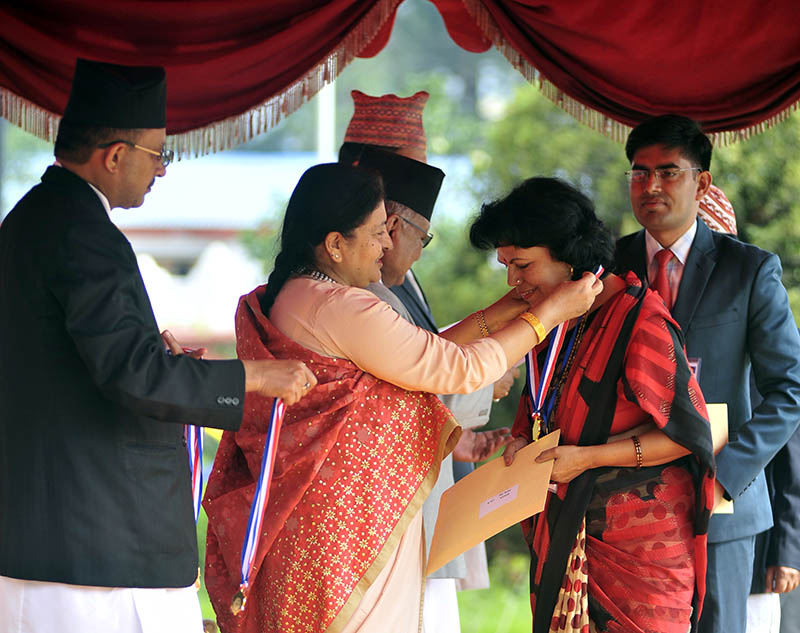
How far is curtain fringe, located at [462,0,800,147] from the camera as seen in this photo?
12.1 ft

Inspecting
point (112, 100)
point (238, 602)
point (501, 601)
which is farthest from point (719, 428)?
point (501, 601)

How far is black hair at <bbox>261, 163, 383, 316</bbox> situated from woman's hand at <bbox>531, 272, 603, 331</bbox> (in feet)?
1.67

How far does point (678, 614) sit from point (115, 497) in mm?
1411

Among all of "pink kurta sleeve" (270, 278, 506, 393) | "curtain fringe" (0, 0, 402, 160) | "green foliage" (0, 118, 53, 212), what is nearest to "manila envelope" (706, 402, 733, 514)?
"pink kurta sleeve" (270, 278, 506, 393)

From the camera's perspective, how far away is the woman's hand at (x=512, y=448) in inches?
111

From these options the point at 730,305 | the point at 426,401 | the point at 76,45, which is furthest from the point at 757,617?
the point at 76,45

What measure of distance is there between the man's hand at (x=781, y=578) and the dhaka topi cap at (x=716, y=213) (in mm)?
1137

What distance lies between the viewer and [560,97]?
12.4ft

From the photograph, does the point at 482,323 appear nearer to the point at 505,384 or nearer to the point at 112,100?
the point at 505,384

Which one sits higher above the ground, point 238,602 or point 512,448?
point 512,448

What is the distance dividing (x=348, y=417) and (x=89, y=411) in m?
0.63

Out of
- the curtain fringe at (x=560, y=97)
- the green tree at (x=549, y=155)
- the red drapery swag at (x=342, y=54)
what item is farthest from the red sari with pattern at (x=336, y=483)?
the green tree at (x=549, y=155)

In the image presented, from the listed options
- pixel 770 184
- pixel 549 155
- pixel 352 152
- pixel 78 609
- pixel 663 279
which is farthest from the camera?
pixel 549 155

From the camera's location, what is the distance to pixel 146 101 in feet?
8.40
